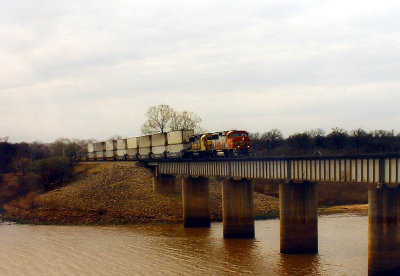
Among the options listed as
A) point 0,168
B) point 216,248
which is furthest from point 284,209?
point 0,168

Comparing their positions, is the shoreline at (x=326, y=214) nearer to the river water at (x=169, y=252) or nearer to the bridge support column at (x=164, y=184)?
the river water at (x=169, y=252)

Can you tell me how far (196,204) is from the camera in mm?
52875

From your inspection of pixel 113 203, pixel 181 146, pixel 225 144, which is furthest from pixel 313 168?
pixel 113 203

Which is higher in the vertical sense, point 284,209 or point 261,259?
→ point 284,209

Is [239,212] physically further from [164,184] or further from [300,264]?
[164,184]

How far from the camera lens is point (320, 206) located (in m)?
69.7

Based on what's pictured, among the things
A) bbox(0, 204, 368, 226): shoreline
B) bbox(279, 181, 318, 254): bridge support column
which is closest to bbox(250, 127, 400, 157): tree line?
bbox(0, 204, 368, 226): shoreline

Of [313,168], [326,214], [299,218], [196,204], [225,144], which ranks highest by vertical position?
[225,144]

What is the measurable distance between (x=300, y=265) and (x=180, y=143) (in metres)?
32.8

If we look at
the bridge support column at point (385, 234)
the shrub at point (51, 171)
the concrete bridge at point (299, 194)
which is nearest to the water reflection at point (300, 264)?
the concrete bridge at point (299, 194)

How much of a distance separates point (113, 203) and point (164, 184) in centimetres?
719

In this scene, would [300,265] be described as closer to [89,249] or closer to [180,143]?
[89,249]

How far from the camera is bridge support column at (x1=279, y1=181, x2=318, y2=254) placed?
118 ft

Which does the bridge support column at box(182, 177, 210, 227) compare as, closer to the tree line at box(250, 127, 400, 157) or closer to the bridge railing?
the bridge railing
